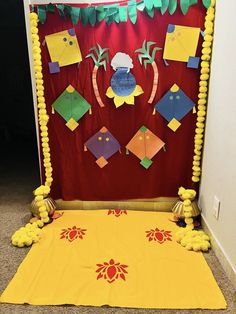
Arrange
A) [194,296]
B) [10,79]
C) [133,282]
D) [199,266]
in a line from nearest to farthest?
[194,296] → [133,282] → [199,266] → [10,79]

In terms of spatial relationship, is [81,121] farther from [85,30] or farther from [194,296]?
[194,296]

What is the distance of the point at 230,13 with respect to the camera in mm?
1646

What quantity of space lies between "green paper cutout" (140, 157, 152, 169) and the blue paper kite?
314 mm

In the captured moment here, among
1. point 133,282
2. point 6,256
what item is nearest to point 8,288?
point 6,256

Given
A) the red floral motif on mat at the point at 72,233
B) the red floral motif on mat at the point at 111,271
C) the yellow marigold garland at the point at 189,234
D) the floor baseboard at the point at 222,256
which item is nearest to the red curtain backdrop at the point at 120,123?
the yellow marigold garland at the point at 189,234

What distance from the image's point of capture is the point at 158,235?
80.2 inches

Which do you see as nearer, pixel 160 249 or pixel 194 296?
pixel 194 296

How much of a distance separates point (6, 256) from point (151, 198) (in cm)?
114

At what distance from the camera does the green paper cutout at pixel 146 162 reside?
225cm

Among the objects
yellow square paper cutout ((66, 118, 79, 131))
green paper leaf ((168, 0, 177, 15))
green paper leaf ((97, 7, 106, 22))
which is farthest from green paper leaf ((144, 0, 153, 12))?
yellow square paper cutout ((66, 118, 79, 131))

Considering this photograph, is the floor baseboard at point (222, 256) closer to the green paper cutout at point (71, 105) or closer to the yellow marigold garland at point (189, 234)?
the yellow marigold garland at point (189, 234)

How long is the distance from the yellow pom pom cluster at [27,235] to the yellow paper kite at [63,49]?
113cm

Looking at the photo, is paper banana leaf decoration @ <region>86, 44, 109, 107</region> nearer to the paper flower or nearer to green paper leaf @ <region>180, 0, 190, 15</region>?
the paper flower

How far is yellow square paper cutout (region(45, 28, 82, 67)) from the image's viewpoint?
79.5 inches
